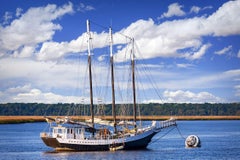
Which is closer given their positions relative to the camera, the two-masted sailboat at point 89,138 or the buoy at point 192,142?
the two-masted sailboat at point 89,138

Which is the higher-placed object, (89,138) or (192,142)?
(89,138)

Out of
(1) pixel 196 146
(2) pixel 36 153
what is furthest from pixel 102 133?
(1) pixel 196 146

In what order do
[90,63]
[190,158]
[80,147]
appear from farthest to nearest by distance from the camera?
1. [90,63]
2. [80,147]
3. [190,158]

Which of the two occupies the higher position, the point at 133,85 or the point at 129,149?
the point at 133,85

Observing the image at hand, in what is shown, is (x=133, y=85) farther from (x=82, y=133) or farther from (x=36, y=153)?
(x=36, y=153)

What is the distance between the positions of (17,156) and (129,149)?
1814 cm

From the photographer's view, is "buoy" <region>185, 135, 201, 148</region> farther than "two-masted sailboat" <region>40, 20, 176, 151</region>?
Yes

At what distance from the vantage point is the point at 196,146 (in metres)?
93.2

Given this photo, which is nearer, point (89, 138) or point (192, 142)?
point (89, 138)

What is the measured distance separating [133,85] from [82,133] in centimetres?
1399

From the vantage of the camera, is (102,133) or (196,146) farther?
(196,146)

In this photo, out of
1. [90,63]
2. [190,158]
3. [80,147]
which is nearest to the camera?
[190,158]

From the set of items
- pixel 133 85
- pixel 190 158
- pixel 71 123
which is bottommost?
pixel 190 158

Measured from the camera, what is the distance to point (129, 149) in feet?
275
